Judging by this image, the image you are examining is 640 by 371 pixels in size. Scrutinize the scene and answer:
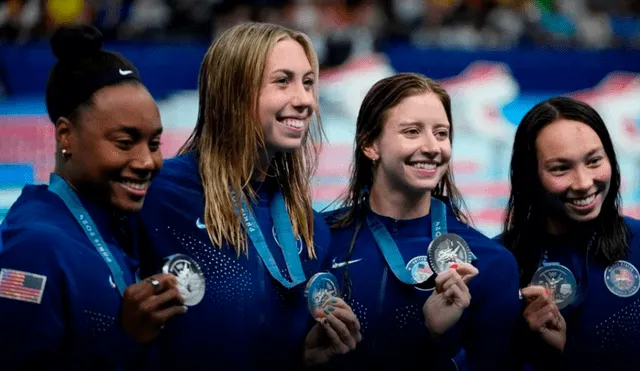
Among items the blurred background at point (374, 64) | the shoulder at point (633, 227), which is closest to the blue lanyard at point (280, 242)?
the shoulder at point (633, 227)

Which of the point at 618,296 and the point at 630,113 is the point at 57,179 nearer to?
the point at 618,296

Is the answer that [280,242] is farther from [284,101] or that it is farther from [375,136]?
[375,136]

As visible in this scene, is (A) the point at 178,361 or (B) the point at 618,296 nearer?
(A) the point at 178,361

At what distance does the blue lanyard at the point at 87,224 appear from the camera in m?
3.21

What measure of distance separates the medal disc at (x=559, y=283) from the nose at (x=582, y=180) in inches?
11.1

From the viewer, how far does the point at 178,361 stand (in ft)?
11.8

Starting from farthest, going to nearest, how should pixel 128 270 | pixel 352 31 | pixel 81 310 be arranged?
pixel 352 31 → pixel 128 270 → pixel 81 310

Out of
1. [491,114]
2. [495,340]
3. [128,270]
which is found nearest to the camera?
[128,270]

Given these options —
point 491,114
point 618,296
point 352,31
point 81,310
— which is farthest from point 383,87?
point 352,31

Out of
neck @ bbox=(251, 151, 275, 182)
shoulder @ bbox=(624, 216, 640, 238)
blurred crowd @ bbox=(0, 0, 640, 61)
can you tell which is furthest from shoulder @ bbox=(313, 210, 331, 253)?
blurred crowd @ bbox=(0, 0, 640, 61)

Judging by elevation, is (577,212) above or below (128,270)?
above

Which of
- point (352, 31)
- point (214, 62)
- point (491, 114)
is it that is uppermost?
point (352, 31)

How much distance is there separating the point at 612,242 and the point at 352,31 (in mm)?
7923

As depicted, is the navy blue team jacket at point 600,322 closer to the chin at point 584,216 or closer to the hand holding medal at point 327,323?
the chin at point 584,216
